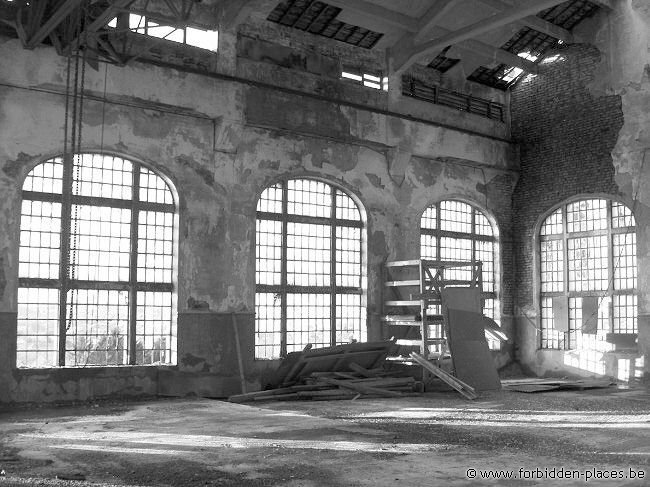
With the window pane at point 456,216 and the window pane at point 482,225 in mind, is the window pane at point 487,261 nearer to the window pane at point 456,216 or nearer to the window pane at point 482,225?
the window pane at point 482,225

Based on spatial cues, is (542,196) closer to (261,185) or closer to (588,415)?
(261,185)

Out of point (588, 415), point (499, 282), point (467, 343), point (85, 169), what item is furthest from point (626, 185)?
point (85, 169)

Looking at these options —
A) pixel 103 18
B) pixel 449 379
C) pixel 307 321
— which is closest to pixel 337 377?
pixel 307 321

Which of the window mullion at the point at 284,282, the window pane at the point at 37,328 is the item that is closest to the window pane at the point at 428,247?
the window mullion at the point at 284,282

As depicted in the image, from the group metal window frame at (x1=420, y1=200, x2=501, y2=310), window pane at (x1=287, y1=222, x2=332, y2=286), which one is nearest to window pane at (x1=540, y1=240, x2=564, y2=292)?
metal window frame at (x1=420, y1=200, x2=501, y2=310)

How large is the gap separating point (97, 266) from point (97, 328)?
1.07 metres

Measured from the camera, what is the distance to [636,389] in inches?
590

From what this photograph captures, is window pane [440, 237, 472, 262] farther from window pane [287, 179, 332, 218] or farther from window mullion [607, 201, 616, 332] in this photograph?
window pane [287, 179, 332, 218]

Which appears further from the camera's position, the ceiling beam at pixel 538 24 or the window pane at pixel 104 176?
the ceiling beam at pixel 538 24

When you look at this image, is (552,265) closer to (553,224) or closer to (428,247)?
(553,224)

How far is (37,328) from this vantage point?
12.2m

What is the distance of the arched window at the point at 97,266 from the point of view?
12258 millimetres

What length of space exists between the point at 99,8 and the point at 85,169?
2737 millimetres

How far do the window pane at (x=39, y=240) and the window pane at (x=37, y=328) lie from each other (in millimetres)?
328
